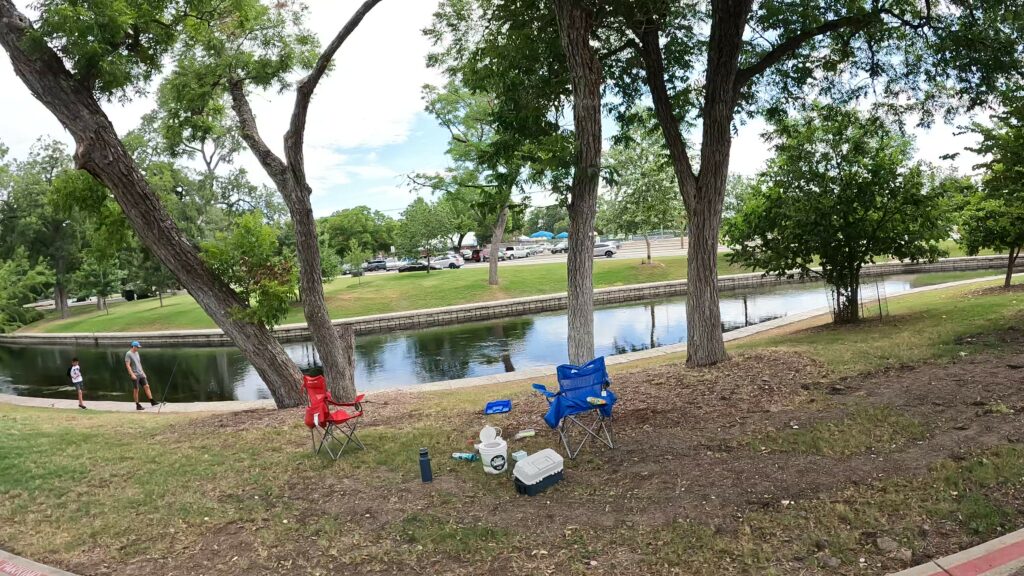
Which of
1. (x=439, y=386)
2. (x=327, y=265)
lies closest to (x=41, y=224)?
(x=327, y=265)

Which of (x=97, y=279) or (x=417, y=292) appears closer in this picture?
(x=417, y=292)

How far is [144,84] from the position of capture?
9352mm

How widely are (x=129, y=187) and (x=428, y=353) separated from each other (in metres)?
11.8

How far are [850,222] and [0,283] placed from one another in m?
26.5

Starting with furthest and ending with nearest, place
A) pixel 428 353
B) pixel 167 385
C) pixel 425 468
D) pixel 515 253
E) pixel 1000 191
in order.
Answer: pixel 515 253, pixel 428 353, pixel 167 385, pixel 1000 191, pixel 425 468

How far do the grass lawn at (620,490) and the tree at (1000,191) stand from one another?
388cm

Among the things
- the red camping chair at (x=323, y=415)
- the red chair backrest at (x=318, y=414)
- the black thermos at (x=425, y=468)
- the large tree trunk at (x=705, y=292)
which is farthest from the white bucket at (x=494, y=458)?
the large tree trunk at (x=705, y=292)

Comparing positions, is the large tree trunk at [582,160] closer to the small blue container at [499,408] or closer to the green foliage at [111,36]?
the small blue container at [499,408]

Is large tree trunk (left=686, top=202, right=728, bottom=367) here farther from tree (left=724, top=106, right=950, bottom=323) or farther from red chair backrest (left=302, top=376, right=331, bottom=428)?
red chair backrest (left=302, top=376, right=331, bottom=428)

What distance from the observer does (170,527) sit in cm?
439

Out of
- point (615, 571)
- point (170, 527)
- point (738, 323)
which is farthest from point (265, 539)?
point (738, 323)

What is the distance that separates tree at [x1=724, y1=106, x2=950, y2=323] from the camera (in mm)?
11094

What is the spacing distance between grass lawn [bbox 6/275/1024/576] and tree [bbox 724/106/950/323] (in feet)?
15.2

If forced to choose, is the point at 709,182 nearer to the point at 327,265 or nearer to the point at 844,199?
the point at 844,199
